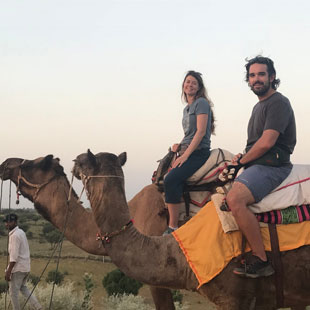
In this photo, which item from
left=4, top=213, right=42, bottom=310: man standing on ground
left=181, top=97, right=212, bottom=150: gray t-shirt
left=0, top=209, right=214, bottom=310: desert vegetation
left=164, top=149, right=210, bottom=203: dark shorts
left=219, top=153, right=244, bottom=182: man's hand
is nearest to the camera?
left=219, top=153, right=244, bottom=182: man's hand

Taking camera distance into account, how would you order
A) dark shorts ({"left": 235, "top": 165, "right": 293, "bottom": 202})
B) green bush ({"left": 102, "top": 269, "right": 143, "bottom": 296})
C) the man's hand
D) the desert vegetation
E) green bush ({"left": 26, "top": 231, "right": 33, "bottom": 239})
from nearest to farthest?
dark shorts ({"left": 235, "top": 165, "right": 293, "bottom": 202}), the man's hand, the desert vegetation, green bush ({"left": 102, "top": 269, "right": 143, "bottom": 296}), green bush ({"left": 26, "top": 231, "right": 33, "bottom": 239})

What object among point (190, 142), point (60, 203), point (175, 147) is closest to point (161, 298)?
point (60, 203)

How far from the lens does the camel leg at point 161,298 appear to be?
268 inches

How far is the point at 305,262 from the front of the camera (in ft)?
15.6

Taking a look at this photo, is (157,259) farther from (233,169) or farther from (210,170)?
(210,170)

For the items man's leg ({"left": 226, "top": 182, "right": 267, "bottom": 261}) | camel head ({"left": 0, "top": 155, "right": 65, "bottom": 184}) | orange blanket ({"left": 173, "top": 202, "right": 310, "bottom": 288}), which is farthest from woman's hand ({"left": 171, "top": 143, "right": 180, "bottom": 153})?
man's leg ({"left": 226, "top": 182, "right": 267, "bottom": 261})

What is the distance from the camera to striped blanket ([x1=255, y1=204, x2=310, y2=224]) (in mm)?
4852

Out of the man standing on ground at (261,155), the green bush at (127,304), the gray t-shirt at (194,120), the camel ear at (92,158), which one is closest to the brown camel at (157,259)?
the camel ear at (92,158)

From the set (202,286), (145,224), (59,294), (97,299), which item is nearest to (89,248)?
(145,224)

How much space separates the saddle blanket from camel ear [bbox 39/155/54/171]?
122 inches

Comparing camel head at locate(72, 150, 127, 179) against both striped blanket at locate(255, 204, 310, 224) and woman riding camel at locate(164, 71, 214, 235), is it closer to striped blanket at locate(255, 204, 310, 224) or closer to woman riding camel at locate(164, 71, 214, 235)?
woman riding camel at locate(164, 71, 214, 235)

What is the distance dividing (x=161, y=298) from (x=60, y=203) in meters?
1.98

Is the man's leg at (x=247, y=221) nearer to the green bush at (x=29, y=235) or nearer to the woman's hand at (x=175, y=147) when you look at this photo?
the woman's hand at (x=175, y=147)

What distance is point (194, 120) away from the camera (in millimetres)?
6609
